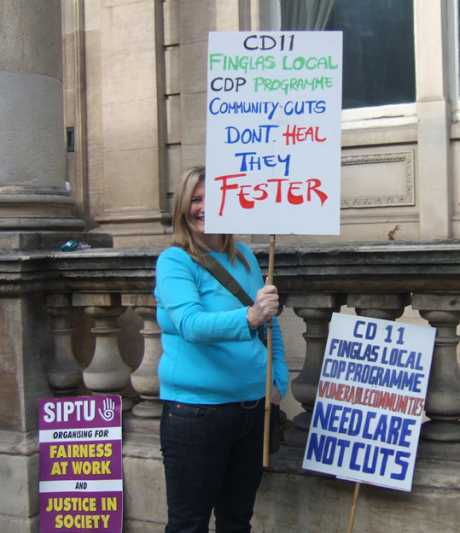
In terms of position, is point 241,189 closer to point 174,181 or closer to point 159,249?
point 159,249

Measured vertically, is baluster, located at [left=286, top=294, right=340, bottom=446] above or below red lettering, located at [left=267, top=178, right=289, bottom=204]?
below

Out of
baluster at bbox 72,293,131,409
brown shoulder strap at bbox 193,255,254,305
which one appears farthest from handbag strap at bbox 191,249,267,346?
baluster at bbox 72,293,131,409

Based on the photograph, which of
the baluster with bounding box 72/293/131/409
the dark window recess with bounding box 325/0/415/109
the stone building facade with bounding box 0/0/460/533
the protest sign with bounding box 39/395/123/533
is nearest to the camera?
the stone building facade with bounding box 0/0/460/533

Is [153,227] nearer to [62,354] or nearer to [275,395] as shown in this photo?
[62,354]

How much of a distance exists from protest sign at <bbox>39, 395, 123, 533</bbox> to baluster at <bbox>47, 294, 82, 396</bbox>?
6.1 inches

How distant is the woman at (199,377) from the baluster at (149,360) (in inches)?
32.9

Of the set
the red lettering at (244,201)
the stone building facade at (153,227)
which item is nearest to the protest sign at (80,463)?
the stone building facade at (153,227)

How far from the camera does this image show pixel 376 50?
744cm

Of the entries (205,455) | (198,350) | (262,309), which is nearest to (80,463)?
(205,455)

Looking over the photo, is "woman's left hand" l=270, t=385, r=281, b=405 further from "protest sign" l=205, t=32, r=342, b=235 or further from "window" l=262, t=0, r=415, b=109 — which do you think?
"window" l=262, t=0, r=415, b=109

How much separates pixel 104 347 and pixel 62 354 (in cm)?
24

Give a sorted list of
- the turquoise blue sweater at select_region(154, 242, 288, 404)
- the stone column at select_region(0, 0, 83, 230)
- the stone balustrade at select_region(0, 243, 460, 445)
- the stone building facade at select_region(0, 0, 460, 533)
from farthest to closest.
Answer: the stone column at select_region(0, 0, 83, 230)
the stone building facade at select_region(0, 0, 460, 533)
the stone balustrade at select_region(0, 243, 460, 445)
the turquoise blue sweater at select_region(154, 242, 288, 404)

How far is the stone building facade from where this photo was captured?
10.7 ft

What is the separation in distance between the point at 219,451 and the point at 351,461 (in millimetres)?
701
